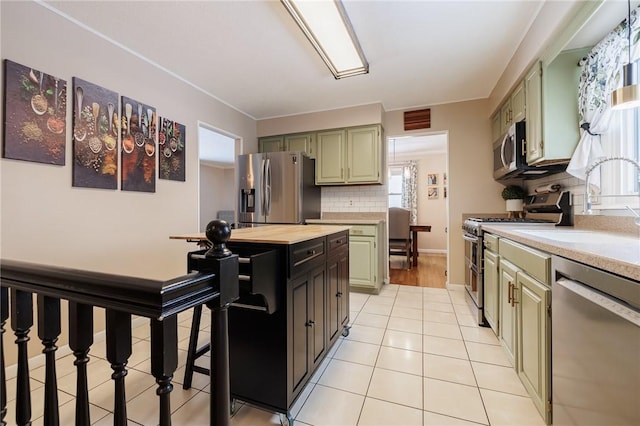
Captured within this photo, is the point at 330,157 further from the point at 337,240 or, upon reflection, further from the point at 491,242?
the point at 491,242

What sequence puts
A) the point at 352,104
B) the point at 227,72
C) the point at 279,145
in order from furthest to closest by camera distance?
the point at 279,145
the point at 352,104
the point at 227,72

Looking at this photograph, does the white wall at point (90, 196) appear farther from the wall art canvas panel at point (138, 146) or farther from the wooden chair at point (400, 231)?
the wooden chair at point (400, 231)

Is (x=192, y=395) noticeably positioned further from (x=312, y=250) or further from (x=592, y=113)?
(x=592, y=113)

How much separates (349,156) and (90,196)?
9.38 feet

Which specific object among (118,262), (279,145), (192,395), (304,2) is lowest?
(192,395)

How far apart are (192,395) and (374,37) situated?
2928 millimetres

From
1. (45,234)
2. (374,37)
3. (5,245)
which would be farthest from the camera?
(374,37)

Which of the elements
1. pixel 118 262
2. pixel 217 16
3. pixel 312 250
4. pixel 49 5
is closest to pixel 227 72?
pixel 217 16

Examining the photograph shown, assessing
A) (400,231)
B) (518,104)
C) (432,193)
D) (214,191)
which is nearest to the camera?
(518,104)

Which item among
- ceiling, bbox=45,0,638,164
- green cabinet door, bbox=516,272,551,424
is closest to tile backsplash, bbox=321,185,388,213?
ceiling, bbox=45,0,638,164

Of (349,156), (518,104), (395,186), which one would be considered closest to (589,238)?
(518,104)

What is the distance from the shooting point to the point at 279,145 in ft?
14.0

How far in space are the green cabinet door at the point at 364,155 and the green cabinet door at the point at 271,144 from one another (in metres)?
1.09

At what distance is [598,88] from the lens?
1761mm
